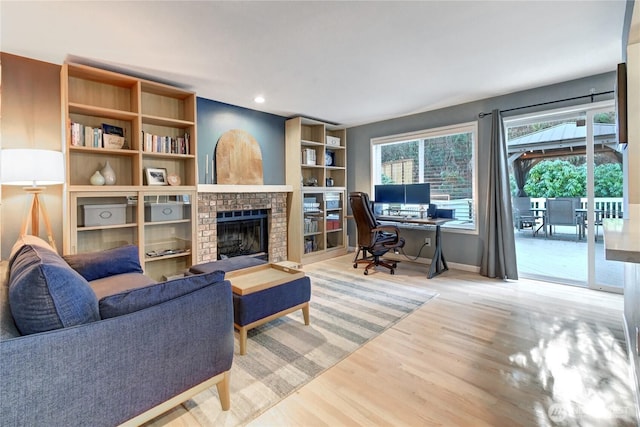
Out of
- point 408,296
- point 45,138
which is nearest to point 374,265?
point 408,296

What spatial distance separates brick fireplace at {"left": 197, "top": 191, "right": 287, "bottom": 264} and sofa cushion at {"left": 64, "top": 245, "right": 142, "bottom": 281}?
40.6 inches

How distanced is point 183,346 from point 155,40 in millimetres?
2320

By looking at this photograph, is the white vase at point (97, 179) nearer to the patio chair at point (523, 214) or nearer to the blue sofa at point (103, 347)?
the blue sofa at point (103, 347)

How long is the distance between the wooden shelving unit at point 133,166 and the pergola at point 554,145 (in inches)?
163

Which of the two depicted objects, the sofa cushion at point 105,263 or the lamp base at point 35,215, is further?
the lamp base at point 35,215

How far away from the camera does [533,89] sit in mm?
3592

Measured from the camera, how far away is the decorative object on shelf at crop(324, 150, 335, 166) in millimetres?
5288

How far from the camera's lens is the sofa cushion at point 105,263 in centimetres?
233

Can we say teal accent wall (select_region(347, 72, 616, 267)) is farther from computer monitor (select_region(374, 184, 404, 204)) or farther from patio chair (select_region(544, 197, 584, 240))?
patio chair (select_region(544, 197, 584, 240))

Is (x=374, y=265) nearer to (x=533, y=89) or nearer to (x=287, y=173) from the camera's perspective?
(x=287, y=173)

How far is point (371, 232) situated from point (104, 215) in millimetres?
3045

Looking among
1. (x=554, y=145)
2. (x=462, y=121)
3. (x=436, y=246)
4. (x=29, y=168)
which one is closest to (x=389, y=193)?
(x=436, y=246)

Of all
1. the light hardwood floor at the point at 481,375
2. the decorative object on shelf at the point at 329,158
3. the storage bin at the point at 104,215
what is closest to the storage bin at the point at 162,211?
the storage bin at the point at 104,215

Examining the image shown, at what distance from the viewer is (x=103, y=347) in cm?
113
